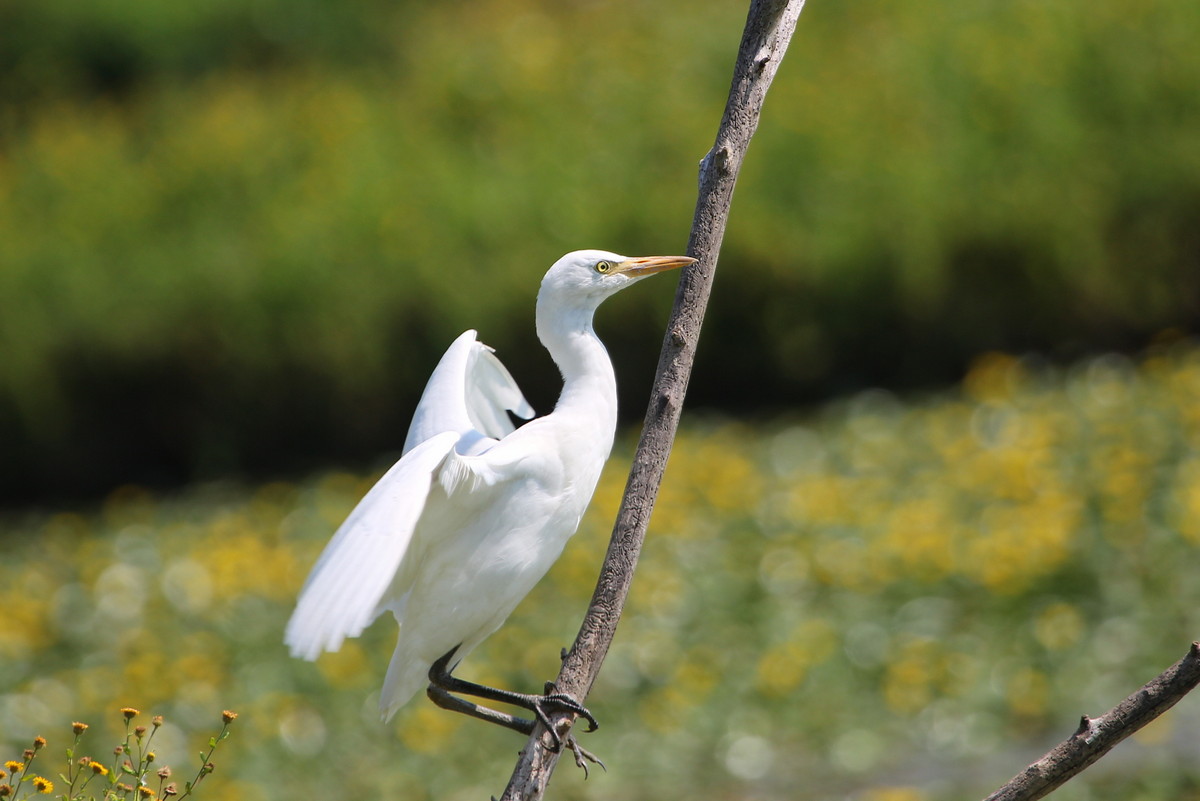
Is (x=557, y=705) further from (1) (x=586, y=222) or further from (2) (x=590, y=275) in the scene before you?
(1) (x=586, y=222)

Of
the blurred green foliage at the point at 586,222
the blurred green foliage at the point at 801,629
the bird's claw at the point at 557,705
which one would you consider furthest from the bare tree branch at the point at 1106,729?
the blurred green foliage at the point at 586,222

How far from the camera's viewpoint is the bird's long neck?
212 centimetres

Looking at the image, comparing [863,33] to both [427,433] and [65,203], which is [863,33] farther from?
[427,433]

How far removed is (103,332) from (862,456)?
15.8ft

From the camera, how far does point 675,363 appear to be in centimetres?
206

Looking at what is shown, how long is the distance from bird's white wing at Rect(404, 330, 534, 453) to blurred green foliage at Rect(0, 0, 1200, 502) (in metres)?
4.41

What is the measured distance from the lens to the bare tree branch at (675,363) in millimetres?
2000

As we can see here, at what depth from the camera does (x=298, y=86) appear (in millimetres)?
9594

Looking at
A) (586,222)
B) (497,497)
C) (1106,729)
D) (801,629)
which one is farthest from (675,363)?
(586,222)

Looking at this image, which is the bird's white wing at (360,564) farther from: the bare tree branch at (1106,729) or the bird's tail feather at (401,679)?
the bare tree branch at (1106,729)

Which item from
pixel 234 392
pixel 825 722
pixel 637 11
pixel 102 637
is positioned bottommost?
pixel 102 637

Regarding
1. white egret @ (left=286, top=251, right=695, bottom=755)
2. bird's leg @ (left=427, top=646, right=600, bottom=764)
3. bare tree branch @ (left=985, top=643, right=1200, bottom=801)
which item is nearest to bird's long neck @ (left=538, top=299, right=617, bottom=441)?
white egret @ (left=286, top=251, right=695, bottom=755)

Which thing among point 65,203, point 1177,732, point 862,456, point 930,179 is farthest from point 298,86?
point 1177,732

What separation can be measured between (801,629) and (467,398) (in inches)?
96.8
